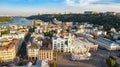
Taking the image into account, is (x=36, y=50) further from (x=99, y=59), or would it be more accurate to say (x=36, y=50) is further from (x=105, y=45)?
(x=105, y=45)

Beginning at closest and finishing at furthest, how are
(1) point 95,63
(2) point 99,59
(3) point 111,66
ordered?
(3) point 111,66 < (1) point 95,63 < (2) point 99,59

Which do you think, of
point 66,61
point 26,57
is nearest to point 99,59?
point 66,61

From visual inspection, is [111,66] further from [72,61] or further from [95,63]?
[72,61]

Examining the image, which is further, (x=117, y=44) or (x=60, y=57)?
(x=117, y=44)

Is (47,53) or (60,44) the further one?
(60,44)

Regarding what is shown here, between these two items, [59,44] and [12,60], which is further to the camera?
[59,44]

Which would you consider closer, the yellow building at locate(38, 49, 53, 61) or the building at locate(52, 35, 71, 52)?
the yellow building at locate(38, 49, 53, 61)

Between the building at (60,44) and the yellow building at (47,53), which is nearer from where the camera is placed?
the yellow building at (47,53)

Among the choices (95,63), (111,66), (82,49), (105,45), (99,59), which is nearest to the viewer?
(111,66)

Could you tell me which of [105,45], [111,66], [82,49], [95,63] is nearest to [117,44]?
[105,45]
